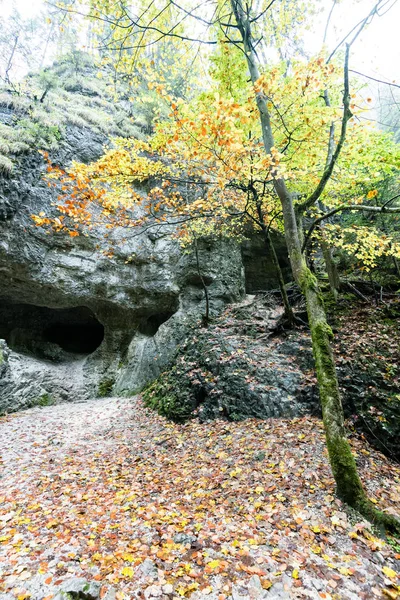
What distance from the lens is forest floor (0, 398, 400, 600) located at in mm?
2736

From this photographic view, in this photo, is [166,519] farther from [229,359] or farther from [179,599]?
[229,359]

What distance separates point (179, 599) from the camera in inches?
102

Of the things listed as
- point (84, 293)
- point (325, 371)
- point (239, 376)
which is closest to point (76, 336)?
point (84, 293)

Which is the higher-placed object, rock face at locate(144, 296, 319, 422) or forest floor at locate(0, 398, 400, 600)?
rock face at locate(144, 296, 319, 422)

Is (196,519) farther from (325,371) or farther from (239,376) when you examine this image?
(239,376)

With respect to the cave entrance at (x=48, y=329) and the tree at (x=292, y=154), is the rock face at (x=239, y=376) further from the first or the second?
the cave entrance at (x=48, y=329)

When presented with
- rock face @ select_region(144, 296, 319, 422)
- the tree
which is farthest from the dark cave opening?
the tree

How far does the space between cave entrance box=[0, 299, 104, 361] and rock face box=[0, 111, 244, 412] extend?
46 millimetres

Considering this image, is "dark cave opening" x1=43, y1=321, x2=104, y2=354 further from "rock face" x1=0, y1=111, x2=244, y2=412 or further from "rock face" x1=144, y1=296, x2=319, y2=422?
"rock face" x1=144, y1=296, x2=319, y2=422

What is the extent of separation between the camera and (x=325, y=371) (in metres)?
4.28

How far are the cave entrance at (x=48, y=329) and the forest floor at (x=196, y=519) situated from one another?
23.1ft

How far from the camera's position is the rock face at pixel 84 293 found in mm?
10320

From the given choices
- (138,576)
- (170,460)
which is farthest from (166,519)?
(170,460)

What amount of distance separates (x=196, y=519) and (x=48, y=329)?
42.3ft
